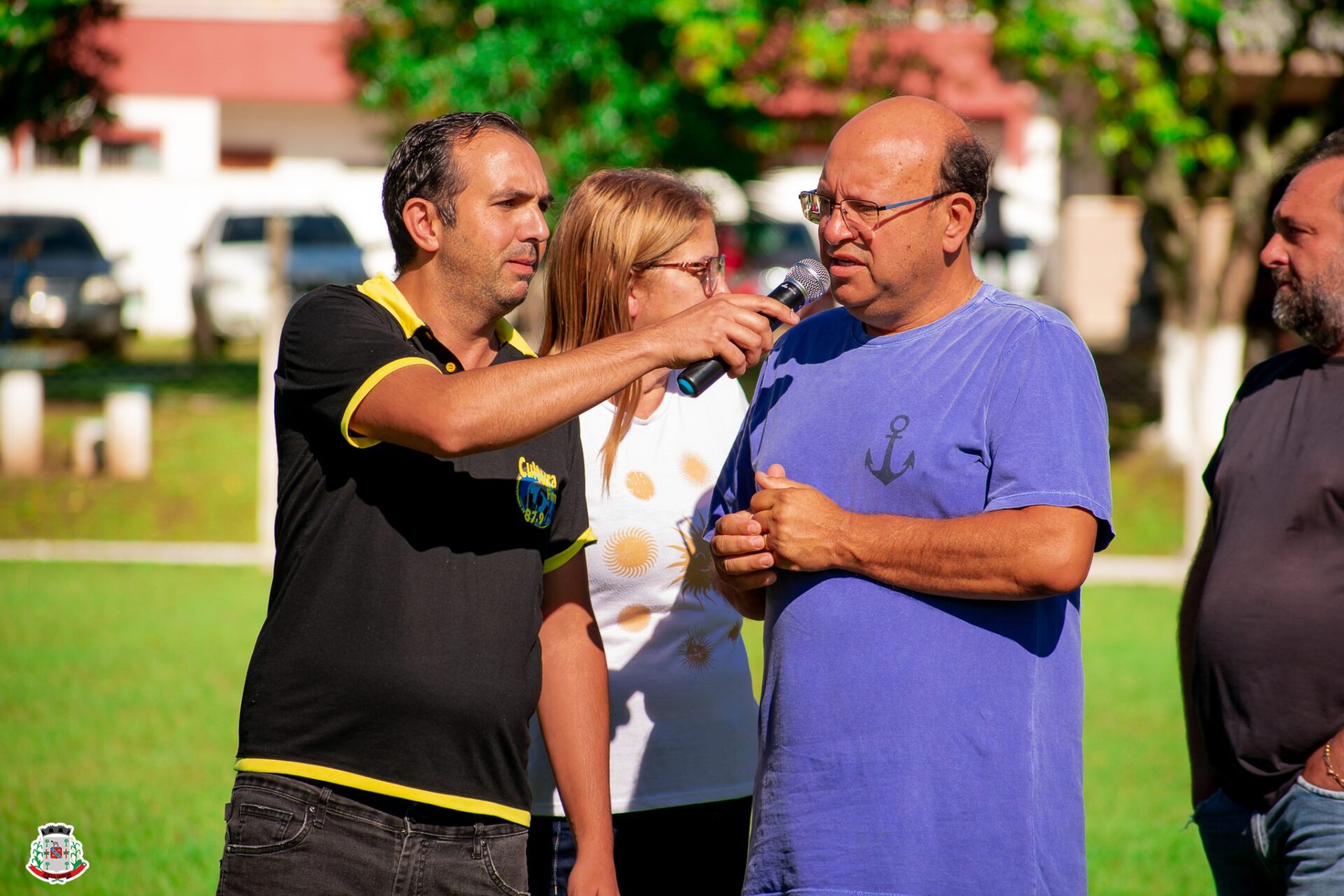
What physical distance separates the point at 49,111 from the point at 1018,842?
16288mm

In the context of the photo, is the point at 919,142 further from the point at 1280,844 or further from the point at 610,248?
the point at 1280,844

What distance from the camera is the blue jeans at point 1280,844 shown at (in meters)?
3.14

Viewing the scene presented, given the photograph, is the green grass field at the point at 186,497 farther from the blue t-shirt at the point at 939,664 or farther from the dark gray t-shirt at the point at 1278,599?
the blue t-shirt at the point at 939,664

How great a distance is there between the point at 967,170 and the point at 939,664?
1.03m

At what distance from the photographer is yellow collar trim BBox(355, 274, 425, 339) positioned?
10.1 ft

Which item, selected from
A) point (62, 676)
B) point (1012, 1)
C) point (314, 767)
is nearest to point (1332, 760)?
point (314, 767)

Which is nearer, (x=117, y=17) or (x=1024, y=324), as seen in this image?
(x=1024, y=324)

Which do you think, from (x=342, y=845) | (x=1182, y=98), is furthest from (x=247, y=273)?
(x=342, y=845)

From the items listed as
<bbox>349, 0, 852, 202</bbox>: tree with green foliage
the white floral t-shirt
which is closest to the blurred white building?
<bbox>349, 0, 852, 202</bbox>: tree with green foliage

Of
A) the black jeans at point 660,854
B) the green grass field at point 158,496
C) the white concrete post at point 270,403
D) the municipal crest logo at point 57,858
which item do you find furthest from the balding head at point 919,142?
the green grass field at point 158,496

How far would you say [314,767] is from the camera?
2812 mm

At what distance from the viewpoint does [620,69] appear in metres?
15.4

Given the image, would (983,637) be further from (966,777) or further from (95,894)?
(95,894)

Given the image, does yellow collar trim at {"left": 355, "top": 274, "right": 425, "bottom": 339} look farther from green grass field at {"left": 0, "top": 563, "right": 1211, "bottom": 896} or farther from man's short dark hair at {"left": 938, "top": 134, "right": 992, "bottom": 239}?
green grass field at {"left": 0, "top": 563, "right": 1211, "bottom": 896}
